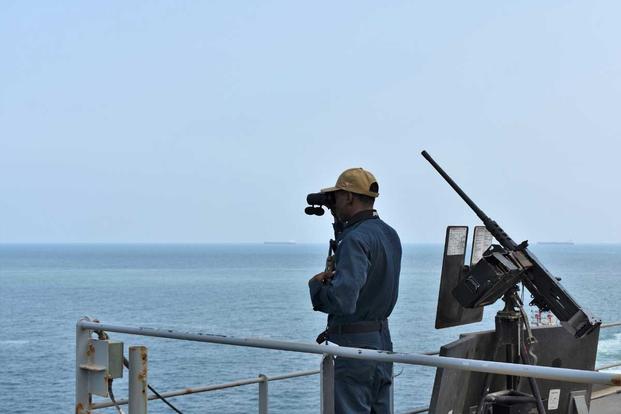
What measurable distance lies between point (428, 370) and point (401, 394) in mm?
8313

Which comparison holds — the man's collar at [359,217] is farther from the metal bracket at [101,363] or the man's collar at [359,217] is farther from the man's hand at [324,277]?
the metal bracket at [101,363]

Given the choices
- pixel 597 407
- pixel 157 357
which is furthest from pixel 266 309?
pixel 597 407

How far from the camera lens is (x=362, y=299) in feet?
15.2

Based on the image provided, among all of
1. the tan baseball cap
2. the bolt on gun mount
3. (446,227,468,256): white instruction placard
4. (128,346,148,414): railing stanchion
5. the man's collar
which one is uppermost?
the tan baseball cap

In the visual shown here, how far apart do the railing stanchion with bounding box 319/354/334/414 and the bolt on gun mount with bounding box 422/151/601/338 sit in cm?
119

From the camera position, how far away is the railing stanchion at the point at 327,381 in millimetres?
3979

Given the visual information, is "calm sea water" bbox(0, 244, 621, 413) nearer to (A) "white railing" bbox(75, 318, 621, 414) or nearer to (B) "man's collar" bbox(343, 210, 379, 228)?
(B) "man's collar" bbox(343, 210, 379, 228)

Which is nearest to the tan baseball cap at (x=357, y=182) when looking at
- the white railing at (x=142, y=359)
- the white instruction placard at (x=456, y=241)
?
the white instruction placard at (x=456, y=241)

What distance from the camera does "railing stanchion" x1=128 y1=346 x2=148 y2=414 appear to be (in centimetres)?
446

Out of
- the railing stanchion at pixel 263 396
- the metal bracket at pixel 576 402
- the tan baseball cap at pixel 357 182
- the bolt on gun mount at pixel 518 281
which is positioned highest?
the tan baseball cap at pixel 357 182

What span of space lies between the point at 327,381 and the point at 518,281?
152cm

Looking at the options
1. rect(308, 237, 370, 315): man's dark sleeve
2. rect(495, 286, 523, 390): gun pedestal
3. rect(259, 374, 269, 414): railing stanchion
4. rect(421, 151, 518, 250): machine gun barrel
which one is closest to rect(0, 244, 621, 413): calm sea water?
rect(259, 374, 269, 414): railing stanchion

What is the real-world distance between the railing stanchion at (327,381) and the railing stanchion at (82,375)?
4.60ft

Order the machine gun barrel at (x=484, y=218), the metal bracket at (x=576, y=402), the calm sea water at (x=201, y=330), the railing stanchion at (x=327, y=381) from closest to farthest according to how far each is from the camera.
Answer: the railing stanchion at (x=327, y=381) → the metal bracket at (x=576, y=402) → the machine gun barrel at (x=484, y=218) → the calm sea water at (x=201, y=330)
